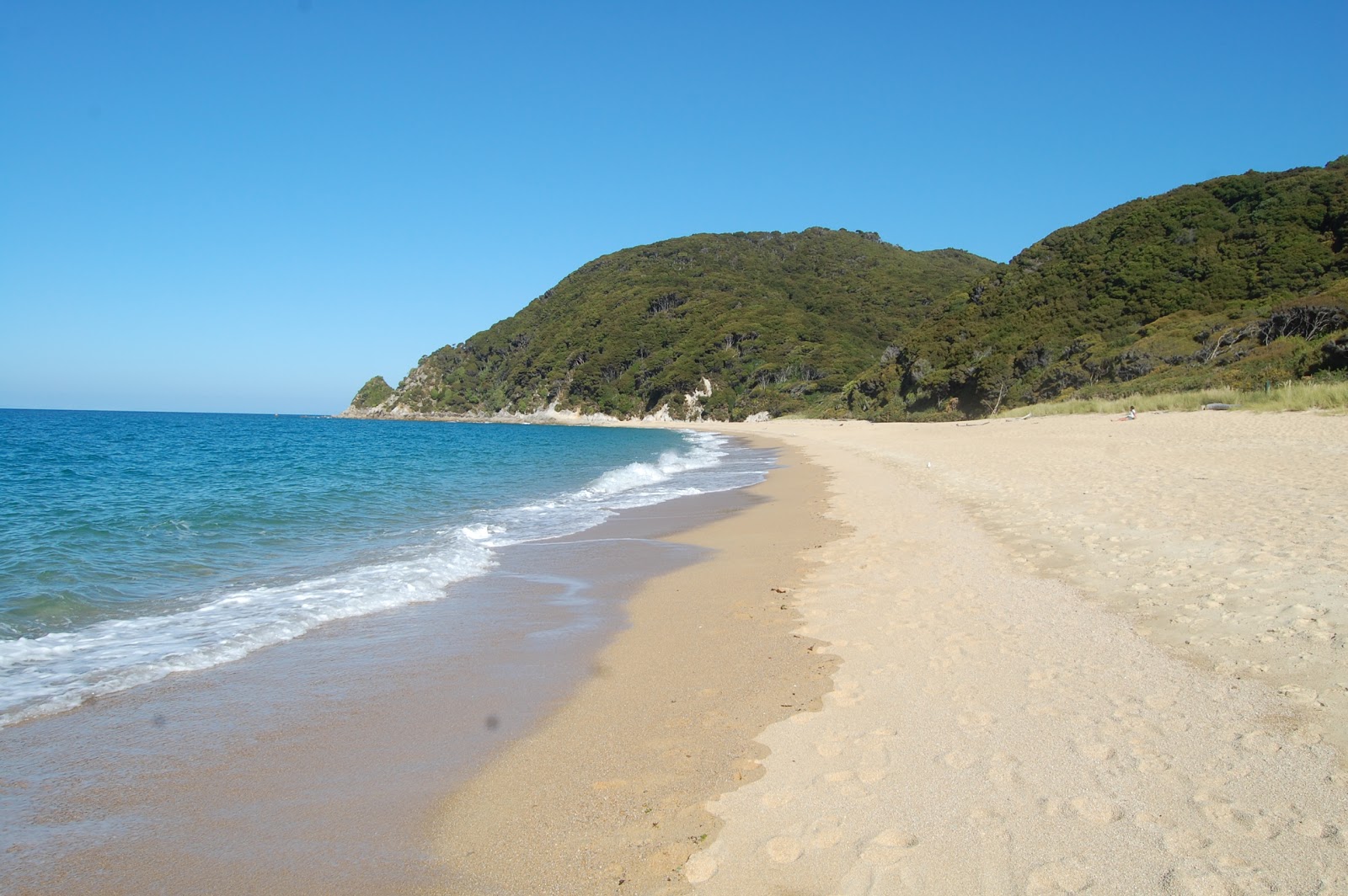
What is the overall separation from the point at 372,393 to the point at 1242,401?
17150 cm

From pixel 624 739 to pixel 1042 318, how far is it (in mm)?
55845

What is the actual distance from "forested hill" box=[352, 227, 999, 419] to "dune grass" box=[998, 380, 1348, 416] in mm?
45210

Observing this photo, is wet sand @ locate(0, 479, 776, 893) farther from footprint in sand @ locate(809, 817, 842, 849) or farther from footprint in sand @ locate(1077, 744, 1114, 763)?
footprint in sand @ locate(1077, 744, 1114, 763)

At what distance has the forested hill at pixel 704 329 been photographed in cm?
9231

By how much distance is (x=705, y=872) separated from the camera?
113 inches

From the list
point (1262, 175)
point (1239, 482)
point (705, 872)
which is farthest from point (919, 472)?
point (1262, 175)

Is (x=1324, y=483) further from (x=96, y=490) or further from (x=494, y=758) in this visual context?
(x=96, y=490)

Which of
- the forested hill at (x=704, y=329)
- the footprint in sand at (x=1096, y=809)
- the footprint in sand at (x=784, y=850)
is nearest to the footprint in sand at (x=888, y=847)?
the footprint in sand at (x=784, y=850)

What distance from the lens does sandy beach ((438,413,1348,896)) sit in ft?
9.25

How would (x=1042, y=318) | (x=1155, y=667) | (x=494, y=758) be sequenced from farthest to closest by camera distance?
1. (x=1042, y=318)
2. (x=1155, y=667)
3. (x=494, y=758)

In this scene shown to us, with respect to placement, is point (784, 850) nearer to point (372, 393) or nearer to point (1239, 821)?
point (1239, 821)

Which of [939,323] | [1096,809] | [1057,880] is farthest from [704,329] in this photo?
[1057,880]

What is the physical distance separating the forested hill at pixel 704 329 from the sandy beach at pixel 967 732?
238ft

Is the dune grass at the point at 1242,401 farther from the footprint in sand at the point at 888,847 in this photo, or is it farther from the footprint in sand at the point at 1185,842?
the footprint in sand at the point at 888,847
